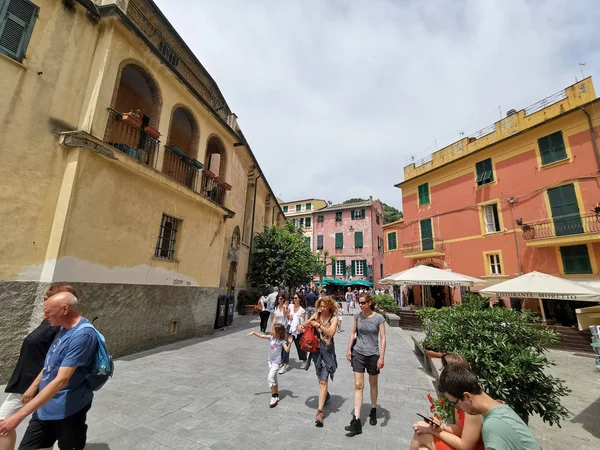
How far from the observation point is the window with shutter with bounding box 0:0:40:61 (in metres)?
5.16

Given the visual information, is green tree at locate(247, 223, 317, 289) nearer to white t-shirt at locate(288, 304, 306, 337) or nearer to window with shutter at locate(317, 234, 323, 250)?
white t-shirt at locate(288, 304, 306, 337)

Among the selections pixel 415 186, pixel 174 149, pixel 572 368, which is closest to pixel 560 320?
pixel 572 368

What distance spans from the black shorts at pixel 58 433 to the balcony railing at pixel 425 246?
19642mm

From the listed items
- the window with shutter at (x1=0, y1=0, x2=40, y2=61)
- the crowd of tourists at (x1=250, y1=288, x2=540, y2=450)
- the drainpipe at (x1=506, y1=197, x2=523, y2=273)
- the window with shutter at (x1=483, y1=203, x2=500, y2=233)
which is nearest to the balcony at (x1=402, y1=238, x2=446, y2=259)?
the window with shutter at (x1=483, y1=203, x2=500, y2=233)

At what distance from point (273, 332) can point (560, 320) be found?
14904mm

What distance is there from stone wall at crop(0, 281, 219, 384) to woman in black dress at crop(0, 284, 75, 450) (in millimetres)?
3629

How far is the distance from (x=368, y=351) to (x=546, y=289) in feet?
28.1

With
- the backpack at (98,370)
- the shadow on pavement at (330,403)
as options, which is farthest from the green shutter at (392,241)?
the backpack at (98,370)

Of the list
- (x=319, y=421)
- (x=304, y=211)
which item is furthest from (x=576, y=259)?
(x=304, y=211)

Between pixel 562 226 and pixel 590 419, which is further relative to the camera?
pixel 562 226

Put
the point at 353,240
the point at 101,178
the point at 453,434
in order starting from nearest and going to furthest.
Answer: the point at 453,434
the point at 101,178
the point at 353,240

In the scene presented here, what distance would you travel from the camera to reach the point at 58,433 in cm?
212

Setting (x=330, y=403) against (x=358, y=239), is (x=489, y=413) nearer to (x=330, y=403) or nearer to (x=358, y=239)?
(x=330, y=403)

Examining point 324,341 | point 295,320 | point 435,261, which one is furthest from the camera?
point 435,261
